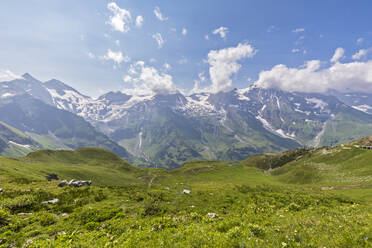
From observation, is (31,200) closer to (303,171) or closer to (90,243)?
(90,243)

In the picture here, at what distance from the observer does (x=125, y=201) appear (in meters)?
23.0

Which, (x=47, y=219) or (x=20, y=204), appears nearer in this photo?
(x=47, y=219)

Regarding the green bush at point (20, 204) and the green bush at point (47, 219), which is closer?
the green bush at point (47, 219)

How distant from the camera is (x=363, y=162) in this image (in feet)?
250

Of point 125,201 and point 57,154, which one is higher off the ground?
point 125,201

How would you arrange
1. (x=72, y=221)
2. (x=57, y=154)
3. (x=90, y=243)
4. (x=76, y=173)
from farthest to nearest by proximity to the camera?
(x=57, y=154), (x=76, y=173), (x=72, y=221), (x=90, y=243)

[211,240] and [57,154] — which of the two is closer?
[211,240]

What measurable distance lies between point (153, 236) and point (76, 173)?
9062 cm

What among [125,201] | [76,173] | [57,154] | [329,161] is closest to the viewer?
[125,201]

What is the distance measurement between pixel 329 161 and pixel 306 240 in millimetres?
123259

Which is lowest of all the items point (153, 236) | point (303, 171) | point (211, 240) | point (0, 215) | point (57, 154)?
point (57, 154)

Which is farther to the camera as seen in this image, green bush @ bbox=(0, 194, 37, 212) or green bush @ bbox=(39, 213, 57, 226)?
green bush @ bbox=(0, 194, 37, 212)

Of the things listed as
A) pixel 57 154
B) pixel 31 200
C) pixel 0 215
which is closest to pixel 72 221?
pixel 0 215

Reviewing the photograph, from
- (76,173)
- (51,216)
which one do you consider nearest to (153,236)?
(51,216)
